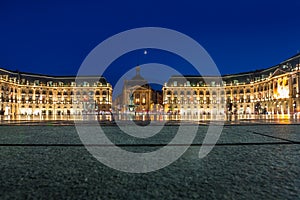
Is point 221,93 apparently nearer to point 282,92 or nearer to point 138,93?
point 282,92

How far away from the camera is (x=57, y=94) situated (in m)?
120

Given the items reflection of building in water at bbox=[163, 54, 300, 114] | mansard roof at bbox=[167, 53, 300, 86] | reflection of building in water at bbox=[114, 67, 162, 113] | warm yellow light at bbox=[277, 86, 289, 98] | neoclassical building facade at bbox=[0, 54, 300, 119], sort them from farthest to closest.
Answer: reflection of building in water at bbox=[114, 67, 162, 113] → neoclassical building facade at bbox=[0, 54, 300, 119] → reflection of building in water at bbox=[163, 54, 300, 114] → mansard roof at bbox=[167, 53, 300, 86] → warm yellow light at bbox=[277, 86, 289, 98]

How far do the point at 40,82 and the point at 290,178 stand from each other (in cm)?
12476

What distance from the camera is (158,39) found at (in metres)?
15.6

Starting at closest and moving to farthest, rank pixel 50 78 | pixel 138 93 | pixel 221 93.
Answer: pixel 138 93 < pixel 50 78 < pixel 221 93

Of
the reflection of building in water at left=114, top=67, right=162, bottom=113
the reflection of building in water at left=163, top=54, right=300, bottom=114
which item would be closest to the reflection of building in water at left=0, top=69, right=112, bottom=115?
the reflection of building in water at left=114, top=67, right=162, bottom=113

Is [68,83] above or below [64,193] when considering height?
above

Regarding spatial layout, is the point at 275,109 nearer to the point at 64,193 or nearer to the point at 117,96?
the point at 117,96

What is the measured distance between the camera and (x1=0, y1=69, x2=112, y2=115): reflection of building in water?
10869cm

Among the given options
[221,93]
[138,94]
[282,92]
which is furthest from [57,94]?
[282,92]

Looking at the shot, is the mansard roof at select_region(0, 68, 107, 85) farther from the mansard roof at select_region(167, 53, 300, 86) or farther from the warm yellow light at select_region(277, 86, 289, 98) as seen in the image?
the warm yellow light at select_region(277, 86, 289, 98)

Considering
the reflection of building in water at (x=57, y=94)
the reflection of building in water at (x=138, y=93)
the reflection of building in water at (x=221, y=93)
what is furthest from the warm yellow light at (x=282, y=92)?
the reflection of building in water at (x=57, y=94)

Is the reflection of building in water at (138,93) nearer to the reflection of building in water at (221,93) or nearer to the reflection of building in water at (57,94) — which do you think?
the reflection of building in water at (221,93)

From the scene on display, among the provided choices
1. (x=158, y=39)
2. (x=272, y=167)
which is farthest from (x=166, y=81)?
(x=272, y=167)
